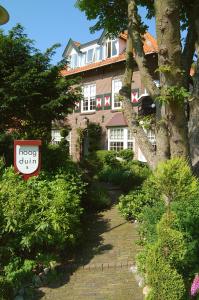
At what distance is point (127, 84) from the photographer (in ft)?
28.8

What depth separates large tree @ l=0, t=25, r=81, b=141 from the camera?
9.38 meters

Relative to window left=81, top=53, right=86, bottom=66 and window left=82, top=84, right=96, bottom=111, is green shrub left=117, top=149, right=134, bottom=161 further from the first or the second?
window left=81, top=53, right=86, bottom=66

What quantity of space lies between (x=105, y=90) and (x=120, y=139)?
11.3 ft

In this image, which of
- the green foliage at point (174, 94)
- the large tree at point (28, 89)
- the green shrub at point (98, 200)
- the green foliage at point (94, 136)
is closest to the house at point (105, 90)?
the green foliage at point (94, 136)

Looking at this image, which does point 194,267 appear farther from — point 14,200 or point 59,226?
point 14,200

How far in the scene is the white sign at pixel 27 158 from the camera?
6.86 meters

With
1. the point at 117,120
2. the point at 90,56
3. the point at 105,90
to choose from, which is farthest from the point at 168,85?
the point at 90,56

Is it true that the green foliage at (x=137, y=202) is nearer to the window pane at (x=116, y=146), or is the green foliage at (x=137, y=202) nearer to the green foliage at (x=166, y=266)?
the green foliage at (x=166, y=266)

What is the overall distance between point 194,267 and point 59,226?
2.35 meters

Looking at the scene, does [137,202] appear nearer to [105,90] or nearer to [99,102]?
[105,90]

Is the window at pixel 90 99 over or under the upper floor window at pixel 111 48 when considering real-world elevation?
under

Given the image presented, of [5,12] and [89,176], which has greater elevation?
[5,12]

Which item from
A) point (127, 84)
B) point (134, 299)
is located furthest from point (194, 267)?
point (127, 84)

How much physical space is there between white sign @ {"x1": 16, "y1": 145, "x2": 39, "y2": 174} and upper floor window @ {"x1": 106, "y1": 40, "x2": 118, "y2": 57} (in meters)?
17.9
